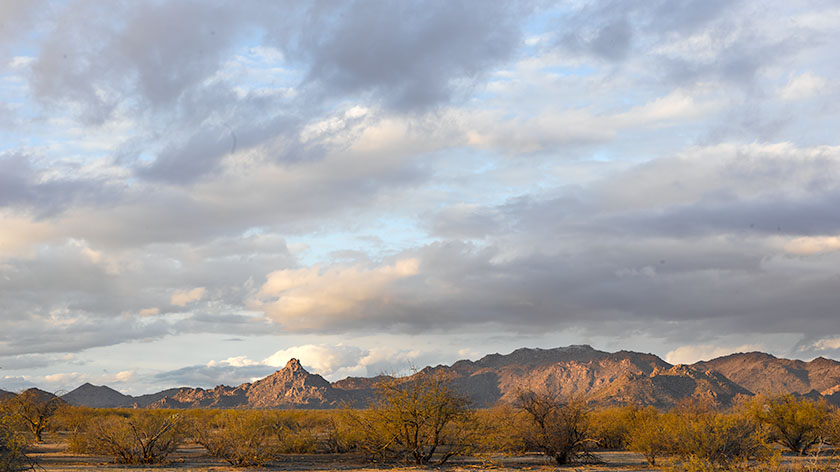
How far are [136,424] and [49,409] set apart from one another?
1110 inches

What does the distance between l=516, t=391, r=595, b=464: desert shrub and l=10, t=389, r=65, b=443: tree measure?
43.4 meters

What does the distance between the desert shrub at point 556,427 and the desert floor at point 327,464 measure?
1021 millimetres

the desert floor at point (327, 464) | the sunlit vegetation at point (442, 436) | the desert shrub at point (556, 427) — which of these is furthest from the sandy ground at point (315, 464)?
the desert shrub at point (556, 427)

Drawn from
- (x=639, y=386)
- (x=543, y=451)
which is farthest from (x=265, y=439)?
(x=639, y=386)

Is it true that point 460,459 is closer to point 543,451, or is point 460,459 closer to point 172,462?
point 543,451

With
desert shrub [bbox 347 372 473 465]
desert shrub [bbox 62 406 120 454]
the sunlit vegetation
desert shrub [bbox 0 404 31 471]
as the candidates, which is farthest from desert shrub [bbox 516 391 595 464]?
desert shrub [bbox 62 406 120 454]

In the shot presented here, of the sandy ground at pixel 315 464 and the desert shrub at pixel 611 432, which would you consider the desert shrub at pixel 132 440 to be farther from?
the desert shrub at pixel 611 432

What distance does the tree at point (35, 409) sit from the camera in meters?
65.1

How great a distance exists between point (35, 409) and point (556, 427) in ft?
161

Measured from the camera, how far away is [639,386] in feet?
570

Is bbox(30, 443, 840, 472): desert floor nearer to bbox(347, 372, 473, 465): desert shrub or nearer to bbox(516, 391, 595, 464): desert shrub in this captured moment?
bbox(516, 391, 595, 464): desert shrub

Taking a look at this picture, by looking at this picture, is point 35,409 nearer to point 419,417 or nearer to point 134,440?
point 134,440

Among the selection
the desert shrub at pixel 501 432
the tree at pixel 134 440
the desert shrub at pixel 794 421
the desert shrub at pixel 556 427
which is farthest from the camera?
the desert shrub at pixel 794 421

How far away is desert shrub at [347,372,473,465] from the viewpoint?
125 feet
